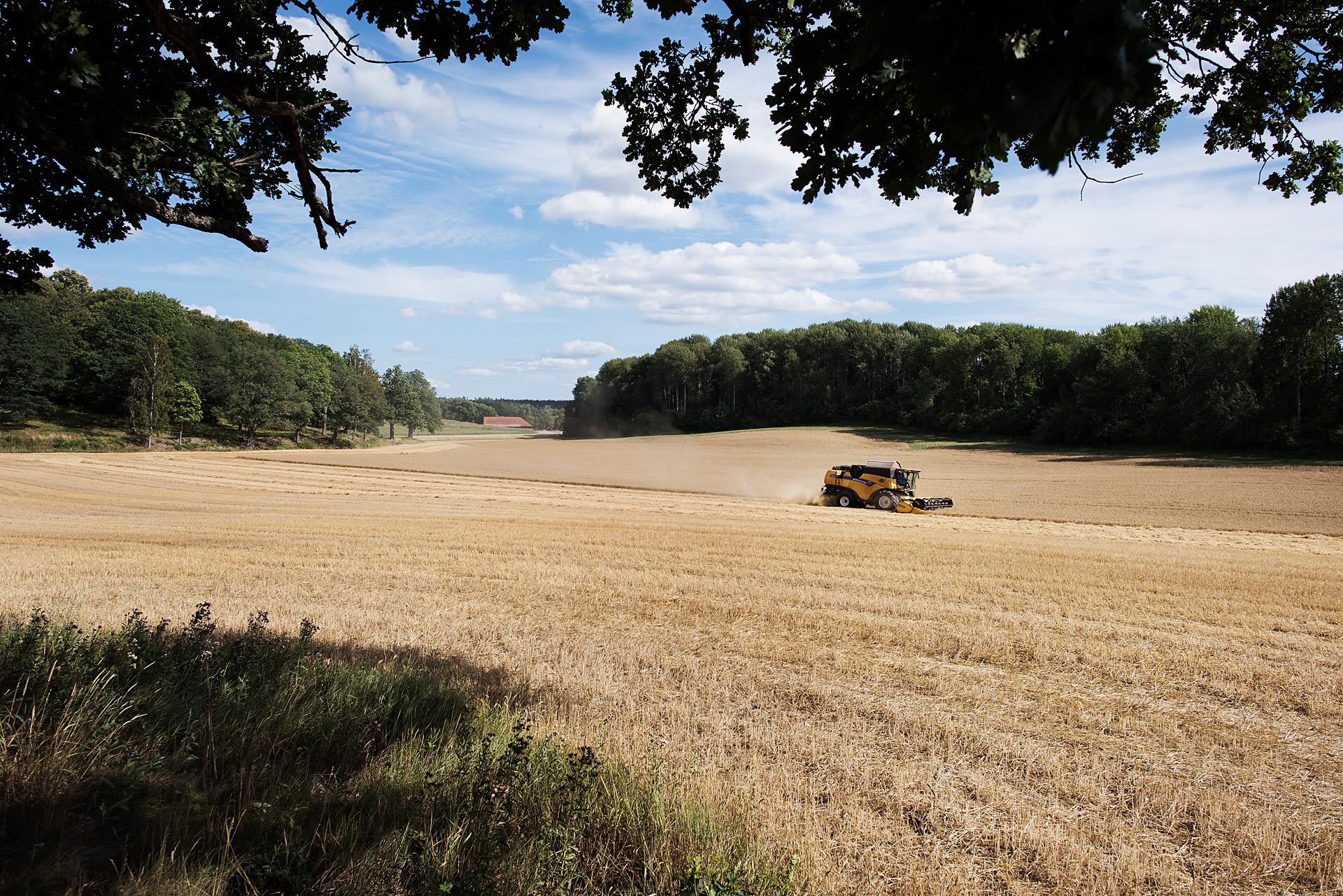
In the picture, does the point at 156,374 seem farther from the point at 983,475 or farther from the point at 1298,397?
the point at 1298,397

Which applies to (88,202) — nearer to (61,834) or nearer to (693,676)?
(61,834)

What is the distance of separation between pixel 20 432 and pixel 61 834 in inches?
3018

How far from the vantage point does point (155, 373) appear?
6831cm

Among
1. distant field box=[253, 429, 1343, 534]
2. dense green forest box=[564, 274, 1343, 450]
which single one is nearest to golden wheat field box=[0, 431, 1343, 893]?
distant field box=[253, 429, 1343, 534]

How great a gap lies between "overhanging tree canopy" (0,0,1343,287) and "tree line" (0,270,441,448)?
75014 millimetres

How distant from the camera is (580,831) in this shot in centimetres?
339

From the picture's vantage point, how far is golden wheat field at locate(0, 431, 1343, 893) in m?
4.40

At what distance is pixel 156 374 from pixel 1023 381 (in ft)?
300

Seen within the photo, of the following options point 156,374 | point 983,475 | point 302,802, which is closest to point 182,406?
point 156,374

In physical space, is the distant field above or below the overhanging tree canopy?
below

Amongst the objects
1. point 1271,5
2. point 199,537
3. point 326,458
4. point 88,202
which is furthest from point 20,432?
point 1271,5

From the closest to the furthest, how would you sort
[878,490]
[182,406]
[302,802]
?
[302,802], [878,490], [182,406]

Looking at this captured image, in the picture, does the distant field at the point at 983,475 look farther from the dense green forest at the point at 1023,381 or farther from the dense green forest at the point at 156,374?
the dense green forest at the point at 156,374

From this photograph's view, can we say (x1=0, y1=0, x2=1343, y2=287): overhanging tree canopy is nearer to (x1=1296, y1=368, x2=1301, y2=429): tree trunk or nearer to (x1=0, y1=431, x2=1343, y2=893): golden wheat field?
(x1=0, y1=431, x2=1343, y2=893): golden wheat field
